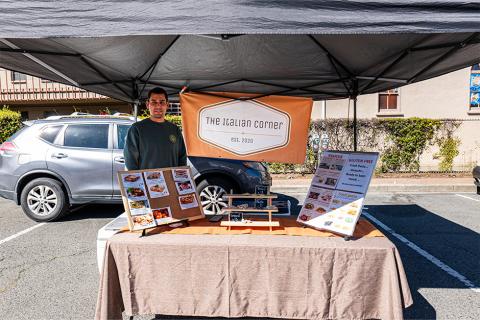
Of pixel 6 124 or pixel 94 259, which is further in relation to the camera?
pixel 6 124

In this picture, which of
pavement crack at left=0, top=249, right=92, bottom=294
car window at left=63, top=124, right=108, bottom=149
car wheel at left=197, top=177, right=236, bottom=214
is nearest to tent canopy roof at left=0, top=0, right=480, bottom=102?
car window at left=63, top=124, right=108, bottom=149

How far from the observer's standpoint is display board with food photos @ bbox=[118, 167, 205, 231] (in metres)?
2.68

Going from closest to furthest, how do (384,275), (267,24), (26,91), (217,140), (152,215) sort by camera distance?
(267,24), (384,275), (152,215), (217,140), (26,91)

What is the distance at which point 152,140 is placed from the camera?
3.08 m

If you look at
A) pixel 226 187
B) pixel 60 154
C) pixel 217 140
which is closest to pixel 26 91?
pixel 60 154

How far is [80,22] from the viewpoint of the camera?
6.18 ft

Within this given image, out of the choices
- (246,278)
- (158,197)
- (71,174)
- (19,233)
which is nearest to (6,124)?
(71,174)

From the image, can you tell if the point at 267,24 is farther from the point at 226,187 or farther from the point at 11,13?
the point at 226,187

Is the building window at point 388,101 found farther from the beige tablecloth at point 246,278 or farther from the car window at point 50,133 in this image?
the beige tablecloth at point 246,278

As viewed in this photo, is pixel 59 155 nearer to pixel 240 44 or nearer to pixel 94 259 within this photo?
pixel 94 259

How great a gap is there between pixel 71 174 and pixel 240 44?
12.8 feet

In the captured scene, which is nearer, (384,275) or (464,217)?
(384,275)

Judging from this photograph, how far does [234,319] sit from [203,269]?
2.35ft

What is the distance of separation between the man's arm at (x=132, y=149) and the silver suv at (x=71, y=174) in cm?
256
